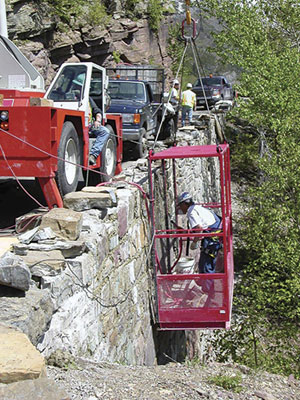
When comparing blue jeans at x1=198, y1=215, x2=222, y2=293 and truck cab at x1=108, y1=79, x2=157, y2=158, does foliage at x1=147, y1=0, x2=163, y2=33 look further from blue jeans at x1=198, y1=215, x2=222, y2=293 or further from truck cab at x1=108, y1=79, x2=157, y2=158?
blue jeans at x1=198, y1=215, x2=222, y2=293

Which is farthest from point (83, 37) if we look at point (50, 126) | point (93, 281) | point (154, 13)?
point (93, 281)

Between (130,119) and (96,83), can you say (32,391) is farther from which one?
(130,119)

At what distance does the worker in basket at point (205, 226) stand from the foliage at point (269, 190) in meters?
3.26

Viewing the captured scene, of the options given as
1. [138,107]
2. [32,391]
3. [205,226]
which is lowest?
[205,226]

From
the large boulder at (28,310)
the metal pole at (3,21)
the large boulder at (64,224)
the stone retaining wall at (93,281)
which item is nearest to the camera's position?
the large boulder at (28,310)

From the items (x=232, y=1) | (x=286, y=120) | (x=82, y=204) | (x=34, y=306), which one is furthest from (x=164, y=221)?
(x=232, y=1)

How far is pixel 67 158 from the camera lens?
7625 millimetres

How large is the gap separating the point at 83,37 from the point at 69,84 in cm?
1641

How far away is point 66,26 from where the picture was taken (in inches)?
940

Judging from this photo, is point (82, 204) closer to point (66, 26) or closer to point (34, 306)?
point (34, 306)

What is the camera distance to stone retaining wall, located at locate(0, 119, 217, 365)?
4.11m

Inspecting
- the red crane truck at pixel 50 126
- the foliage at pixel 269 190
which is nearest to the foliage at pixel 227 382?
the red crane truck at pixel 50 126

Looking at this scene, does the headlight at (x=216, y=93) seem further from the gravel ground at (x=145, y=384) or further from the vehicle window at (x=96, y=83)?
the gravel ground at (x=145, y=384)

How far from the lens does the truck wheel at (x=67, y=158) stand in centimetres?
714
